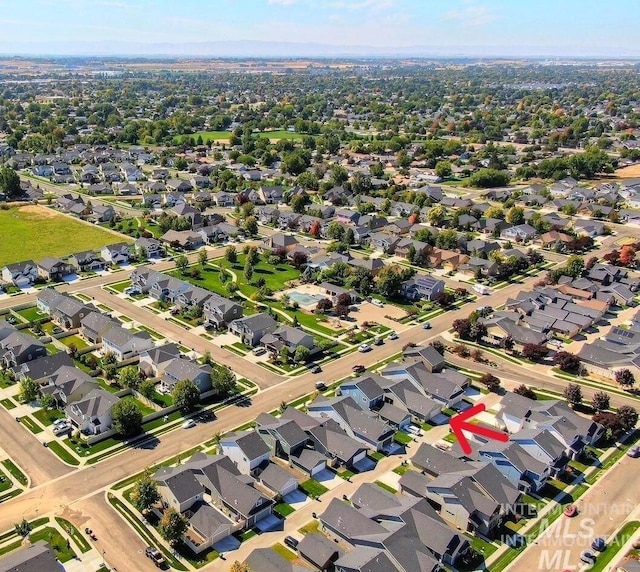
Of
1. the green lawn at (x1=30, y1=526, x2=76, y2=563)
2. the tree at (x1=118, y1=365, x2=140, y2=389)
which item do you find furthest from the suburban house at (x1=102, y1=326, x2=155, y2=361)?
the green lawn at (x1=30, y1=526, x2=76, y2=563)

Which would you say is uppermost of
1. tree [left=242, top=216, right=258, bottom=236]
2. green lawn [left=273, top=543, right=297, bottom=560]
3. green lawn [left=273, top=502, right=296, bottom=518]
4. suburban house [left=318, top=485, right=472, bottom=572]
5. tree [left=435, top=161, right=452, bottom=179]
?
tree [left=435, top=161, right=452, bottom=179]

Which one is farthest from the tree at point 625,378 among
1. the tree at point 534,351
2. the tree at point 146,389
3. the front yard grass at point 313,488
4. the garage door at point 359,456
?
the tree at point 146,389

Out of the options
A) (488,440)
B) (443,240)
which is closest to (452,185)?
(443,240)

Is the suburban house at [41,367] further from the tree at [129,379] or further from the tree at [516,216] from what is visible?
the tree at [516,216]

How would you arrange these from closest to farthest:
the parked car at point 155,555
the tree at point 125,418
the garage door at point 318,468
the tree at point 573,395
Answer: the parked car at point 155,555 → the garage door at point 318,468 → the tree at point 125,418 → the tree at point 573,395

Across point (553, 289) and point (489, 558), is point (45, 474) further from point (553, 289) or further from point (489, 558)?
point (553, 289)

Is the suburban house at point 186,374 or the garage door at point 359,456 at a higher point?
the suburban house at point 186,374

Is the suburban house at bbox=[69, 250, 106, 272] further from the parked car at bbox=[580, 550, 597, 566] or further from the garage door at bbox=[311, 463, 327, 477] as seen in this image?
the parked car at bbox=[580, 550, 597, 566]
